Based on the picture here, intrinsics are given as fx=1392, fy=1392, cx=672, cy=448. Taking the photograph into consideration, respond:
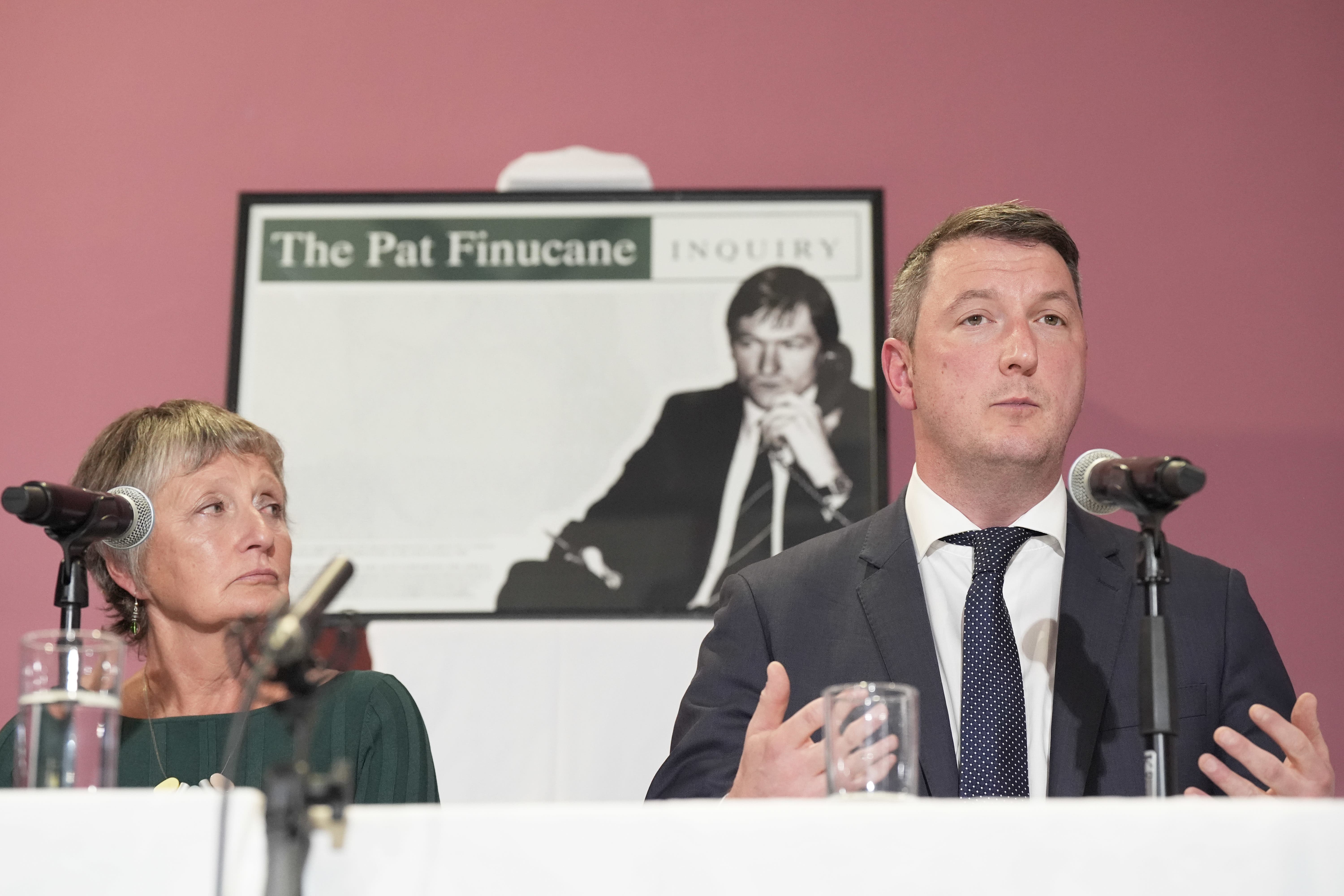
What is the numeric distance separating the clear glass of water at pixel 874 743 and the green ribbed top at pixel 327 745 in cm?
110

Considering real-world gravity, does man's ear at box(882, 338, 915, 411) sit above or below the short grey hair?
above

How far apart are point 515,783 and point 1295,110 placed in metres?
2.25

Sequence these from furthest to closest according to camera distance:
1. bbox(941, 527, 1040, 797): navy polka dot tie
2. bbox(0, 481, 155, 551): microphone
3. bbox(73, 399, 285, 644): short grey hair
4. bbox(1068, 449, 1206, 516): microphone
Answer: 1. bbox(73, 399, 285, 644): short grey hair
2. bbox(941, 527, 1040, 797): navy polka dot tie
3. bbox(0, 481, 155, 551): microphone
4. bbox(1068, 449, 1206, 516): microphone

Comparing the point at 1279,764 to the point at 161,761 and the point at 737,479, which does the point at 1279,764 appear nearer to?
the point at 737,479

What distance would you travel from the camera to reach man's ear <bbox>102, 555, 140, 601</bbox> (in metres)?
2.42

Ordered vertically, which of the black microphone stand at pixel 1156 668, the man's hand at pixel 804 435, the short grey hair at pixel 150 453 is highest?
the man's hand at pixel 804 435

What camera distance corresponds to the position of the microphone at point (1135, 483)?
139 cm

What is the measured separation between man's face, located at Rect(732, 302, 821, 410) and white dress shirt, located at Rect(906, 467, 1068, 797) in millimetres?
759

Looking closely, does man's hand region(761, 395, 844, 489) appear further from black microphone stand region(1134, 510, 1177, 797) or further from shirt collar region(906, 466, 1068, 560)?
black microphone stand region(1134, 510, 1177, 797)

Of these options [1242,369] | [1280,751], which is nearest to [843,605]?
[1280,751]

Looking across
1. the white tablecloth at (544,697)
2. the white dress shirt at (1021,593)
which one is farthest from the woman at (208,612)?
the white dress shirt at (1021,593)

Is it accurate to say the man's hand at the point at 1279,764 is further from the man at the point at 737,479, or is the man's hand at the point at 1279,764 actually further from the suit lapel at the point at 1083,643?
the man at the point at 737,479

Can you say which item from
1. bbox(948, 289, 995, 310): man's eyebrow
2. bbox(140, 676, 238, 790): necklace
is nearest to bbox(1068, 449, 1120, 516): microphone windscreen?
bbox(948, 289, 995, 310): man's eyebrow

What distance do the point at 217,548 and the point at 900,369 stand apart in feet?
3.85
